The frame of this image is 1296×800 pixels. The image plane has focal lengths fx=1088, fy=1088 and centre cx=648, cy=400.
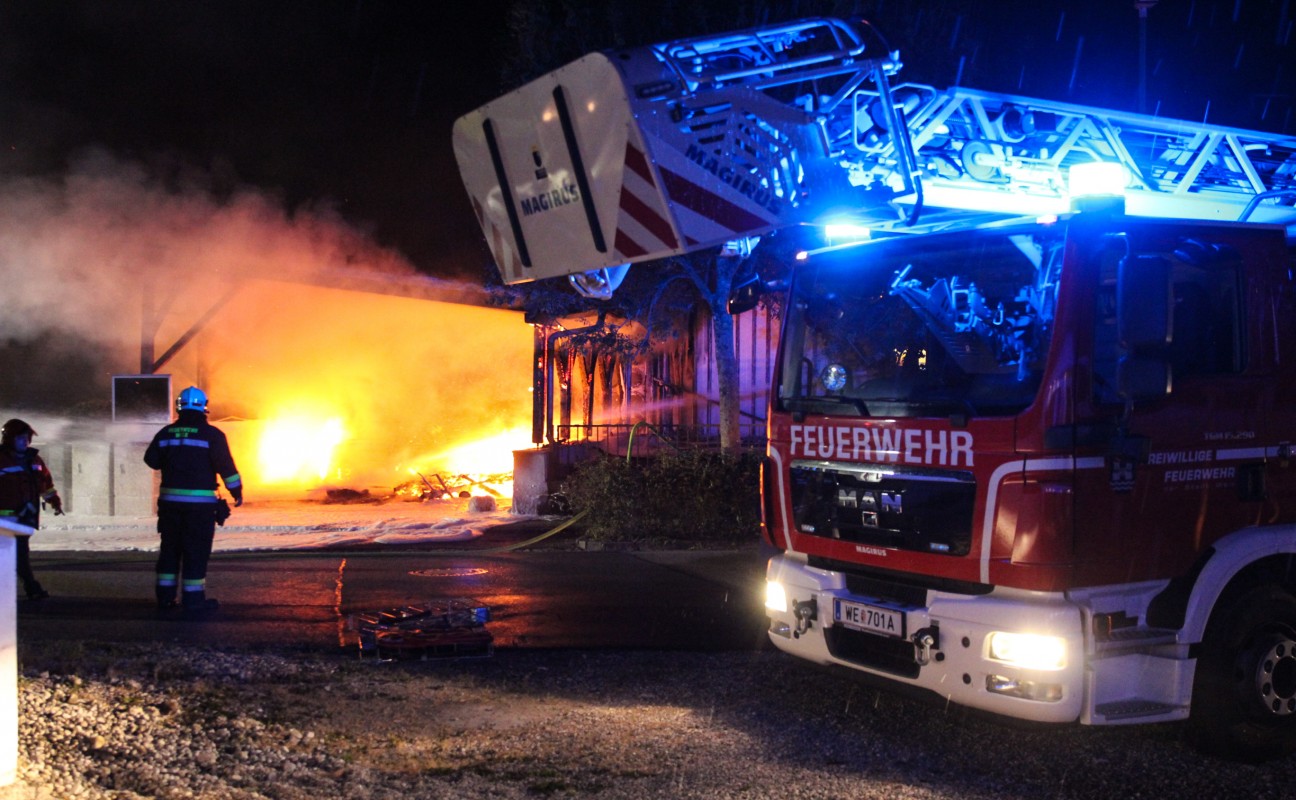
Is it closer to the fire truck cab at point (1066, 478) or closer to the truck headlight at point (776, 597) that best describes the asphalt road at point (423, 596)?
the truck headlight at point (776, 597)

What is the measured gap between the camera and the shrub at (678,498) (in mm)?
11555

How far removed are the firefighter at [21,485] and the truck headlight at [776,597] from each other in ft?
19.4

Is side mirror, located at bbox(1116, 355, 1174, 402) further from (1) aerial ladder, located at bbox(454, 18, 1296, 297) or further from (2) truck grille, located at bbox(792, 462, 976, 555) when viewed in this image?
(1) aerial ladder, located at bbox(454, 18, 1296, 297)

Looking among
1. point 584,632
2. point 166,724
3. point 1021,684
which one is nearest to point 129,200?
point 584,632

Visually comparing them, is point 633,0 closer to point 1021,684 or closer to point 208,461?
point 208,461

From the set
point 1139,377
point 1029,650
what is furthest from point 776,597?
point 1139,377

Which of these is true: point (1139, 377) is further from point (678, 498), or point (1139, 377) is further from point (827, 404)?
point (678, 498)

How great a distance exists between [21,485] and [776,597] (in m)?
6.28

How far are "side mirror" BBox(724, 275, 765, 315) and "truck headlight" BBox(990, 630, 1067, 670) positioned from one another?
2376mm

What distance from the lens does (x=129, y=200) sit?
1430 cm

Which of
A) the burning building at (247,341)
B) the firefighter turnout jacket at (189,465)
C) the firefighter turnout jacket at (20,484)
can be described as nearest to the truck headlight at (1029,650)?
the firefighter turnout jacket at (189,465)

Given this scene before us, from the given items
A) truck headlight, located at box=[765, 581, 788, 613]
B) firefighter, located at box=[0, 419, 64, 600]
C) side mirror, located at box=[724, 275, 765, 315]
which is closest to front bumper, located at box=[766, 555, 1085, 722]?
truck headlight, located at box=[765, 581, 788, 613]

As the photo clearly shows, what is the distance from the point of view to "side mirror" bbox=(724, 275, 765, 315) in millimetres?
6152

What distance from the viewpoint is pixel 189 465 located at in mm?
8125
